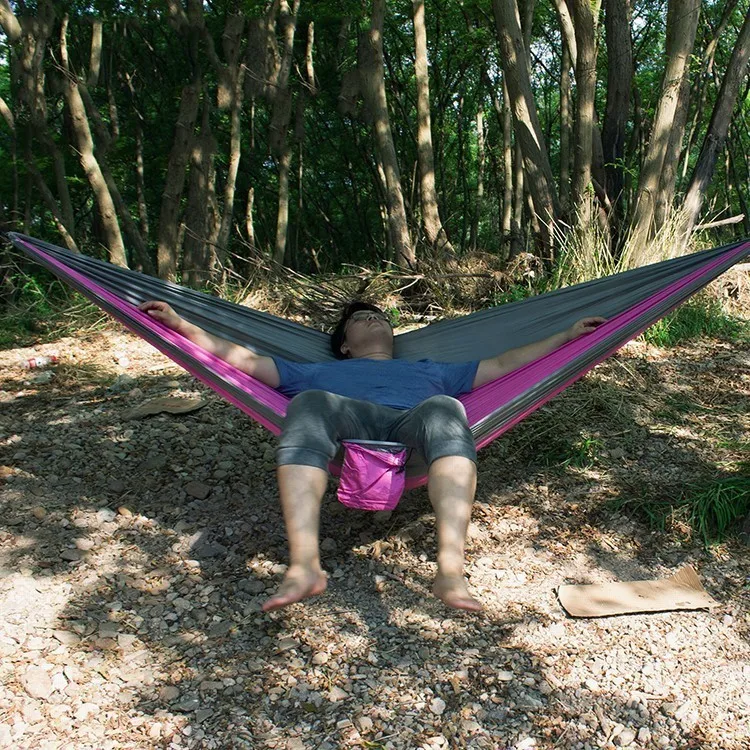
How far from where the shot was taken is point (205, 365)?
6.93ft

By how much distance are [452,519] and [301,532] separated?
0.34 meters

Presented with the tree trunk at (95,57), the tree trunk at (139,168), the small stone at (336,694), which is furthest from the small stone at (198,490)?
the tree trunk at (139,168)

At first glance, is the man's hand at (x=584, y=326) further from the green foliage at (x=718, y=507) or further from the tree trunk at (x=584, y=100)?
the tree trunk at (x=584, y=100)

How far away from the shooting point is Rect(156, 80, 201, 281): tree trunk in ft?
18.0

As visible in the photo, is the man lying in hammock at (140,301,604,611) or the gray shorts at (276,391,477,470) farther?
the gray shorts at (276,391,477,470)

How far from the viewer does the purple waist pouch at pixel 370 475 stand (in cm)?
188

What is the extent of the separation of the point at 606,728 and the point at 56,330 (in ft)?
12.4

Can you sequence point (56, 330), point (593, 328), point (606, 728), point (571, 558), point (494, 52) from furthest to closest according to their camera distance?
1. point (494, 52)
2. point (56, 330)
3. point (593, 328)
4. point (571, 558)
5. point (606, 728)

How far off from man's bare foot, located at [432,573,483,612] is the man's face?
1084 millimetres

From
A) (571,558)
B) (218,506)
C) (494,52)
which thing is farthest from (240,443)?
(494,52)

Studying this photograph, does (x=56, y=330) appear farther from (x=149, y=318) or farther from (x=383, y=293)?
(x=149, y=318)

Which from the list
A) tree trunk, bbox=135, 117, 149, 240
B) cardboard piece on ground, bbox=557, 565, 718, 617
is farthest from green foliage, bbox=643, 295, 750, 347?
tree trunk, bbox=135, 117, 149, 240

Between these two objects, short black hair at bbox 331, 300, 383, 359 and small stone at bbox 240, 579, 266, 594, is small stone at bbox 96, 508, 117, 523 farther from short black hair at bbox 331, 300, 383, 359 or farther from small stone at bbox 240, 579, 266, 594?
short black hair at bbox 331, 300, 383, 359

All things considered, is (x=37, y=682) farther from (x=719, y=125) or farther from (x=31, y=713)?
(x=719, y=125)
